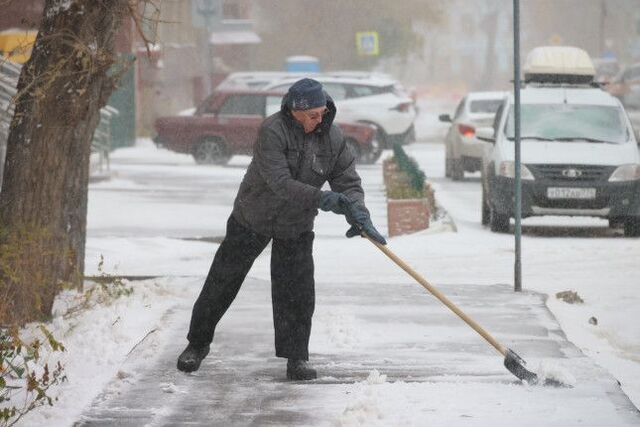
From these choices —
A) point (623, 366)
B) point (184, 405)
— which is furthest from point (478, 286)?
point (184, 405)

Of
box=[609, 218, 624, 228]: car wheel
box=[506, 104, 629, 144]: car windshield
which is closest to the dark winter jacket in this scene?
box=[609, 218, 624, 228]: car wheel

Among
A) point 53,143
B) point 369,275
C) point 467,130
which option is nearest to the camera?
point 53,143

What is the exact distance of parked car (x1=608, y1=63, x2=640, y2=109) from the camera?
5531cm

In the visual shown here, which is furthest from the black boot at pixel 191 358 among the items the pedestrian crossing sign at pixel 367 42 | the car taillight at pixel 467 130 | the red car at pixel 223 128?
the pedestrian crossing sign at pixel 367 42

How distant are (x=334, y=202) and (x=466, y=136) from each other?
20.1m

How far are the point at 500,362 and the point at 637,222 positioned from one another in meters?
9.18

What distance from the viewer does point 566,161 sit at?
1758cm

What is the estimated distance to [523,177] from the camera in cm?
1747

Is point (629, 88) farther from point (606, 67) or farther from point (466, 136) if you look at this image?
point (466, 136)

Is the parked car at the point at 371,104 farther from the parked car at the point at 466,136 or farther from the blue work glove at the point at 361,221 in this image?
the blue work glove at the point at 361,221

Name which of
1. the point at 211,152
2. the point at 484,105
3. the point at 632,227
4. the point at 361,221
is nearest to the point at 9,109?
the point at 361,221

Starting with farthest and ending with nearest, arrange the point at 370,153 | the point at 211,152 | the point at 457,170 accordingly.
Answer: the point at 370,153 → the point at 211,152 → the point at 457,170

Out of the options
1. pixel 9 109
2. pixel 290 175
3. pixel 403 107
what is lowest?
pixel 403 107

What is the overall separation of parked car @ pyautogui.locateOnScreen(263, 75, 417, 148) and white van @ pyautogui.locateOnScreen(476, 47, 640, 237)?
16.5 metres
